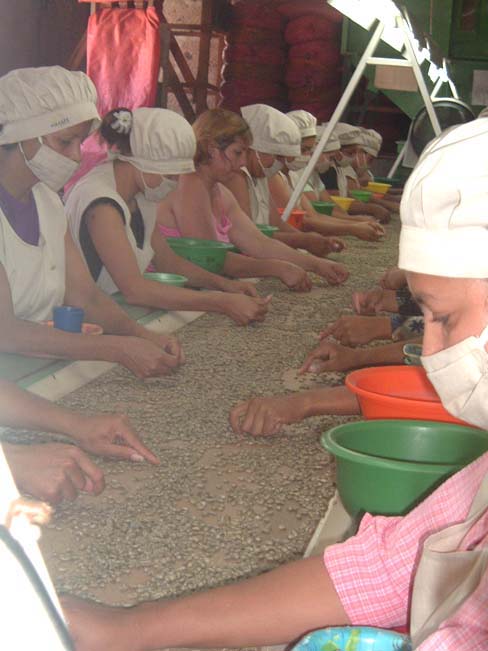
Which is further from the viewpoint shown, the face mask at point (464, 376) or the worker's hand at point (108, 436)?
the worker's hand at point (108, 436)

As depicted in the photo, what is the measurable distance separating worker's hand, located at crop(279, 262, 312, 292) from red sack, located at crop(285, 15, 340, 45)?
5.21 metres

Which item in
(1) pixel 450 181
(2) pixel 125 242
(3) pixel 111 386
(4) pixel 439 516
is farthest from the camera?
(2) pixel 125 242

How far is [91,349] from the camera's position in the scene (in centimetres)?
204

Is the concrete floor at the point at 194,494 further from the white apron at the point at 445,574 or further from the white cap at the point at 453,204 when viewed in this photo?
the white cap at the point at 453,204

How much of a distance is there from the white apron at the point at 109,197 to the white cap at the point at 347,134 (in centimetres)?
408

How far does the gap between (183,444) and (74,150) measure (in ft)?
3.07

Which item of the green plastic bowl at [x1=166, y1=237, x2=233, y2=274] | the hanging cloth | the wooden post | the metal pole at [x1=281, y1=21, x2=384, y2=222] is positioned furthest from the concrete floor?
the wooden post

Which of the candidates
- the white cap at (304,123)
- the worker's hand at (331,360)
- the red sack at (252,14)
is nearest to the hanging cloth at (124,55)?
the white cap at (304,123)

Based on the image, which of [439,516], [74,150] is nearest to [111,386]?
[74,150]

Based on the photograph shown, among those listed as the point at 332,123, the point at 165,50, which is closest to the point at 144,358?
the point at 332,123

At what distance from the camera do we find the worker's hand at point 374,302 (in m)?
2.78

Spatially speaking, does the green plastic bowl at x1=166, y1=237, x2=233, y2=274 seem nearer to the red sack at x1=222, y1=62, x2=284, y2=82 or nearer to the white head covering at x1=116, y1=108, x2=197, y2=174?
the white head covering at x1=116, y1=108, x2=197, y2=174

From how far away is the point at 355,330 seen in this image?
248 cm

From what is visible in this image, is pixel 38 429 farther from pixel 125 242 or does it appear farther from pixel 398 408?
pixel 125 242
